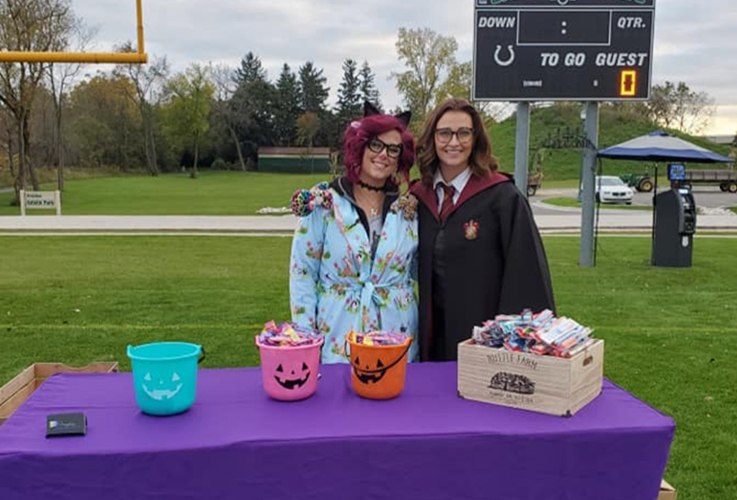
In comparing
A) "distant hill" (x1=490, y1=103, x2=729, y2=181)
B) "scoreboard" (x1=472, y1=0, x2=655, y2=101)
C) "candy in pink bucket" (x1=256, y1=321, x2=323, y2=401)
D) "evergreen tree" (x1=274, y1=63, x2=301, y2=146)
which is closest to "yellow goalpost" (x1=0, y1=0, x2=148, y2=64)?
"scoreboard" (x1=472, y1=0, x2=655, y2=101)

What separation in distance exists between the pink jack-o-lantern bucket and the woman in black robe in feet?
2.39

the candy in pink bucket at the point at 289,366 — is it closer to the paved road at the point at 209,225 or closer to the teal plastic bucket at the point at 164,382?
the teal plastic bucket at the point at 164,382

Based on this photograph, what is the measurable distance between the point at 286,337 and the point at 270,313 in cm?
491

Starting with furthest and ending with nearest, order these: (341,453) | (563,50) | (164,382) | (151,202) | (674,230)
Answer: (151,202) < (674,230) < (563,50) < (164,382) < (341,453)

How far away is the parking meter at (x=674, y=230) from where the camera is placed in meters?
10.2

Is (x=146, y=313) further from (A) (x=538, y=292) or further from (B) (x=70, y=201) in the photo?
(B) (x=70, y=201)

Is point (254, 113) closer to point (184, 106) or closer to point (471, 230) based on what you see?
point (184, 106)

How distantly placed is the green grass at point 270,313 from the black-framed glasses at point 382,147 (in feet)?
6.74

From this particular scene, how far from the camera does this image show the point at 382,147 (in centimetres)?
245

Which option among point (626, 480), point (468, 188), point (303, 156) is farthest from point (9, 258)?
point (303, 156)

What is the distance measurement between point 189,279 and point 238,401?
278 inches

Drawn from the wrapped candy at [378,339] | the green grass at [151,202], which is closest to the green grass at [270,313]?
the wrapped candy at [378,339]

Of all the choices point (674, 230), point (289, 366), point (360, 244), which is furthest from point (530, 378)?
point (674, 230)

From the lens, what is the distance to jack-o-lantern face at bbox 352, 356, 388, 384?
1.91 m
